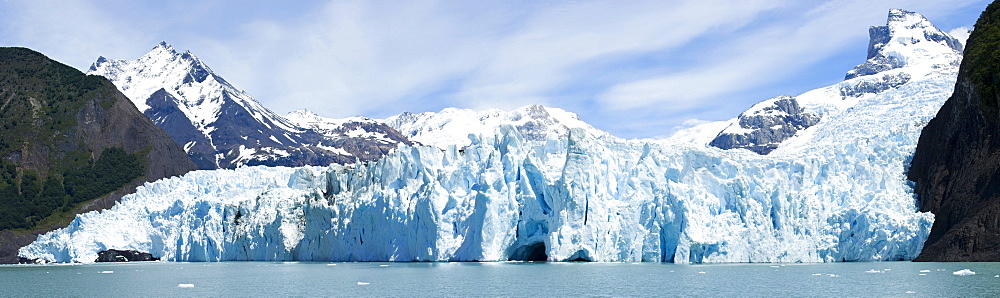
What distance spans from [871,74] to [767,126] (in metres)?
20.6

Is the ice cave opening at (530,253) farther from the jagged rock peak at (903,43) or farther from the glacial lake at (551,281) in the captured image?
the jagged rock peak at (903,43)

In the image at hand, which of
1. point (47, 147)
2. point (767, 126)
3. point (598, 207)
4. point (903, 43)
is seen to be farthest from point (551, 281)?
point (903, 43)

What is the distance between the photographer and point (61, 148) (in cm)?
9675

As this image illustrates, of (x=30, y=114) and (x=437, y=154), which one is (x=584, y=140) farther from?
(x=30, y=114)

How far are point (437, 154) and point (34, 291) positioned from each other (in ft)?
82.8

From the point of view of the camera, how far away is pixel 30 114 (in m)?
98.4

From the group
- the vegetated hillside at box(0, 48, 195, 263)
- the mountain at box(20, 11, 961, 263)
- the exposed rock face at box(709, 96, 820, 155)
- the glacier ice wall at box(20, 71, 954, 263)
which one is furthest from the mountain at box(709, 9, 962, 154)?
the glacier ice wall at box(20, 71, 954, 263)

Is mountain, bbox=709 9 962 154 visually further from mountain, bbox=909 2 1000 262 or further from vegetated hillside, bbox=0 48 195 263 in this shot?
mountain, bbox=909 2 1000 262

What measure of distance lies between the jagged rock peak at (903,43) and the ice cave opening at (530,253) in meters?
130

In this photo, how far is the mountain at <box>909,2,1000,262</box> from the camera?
135ft

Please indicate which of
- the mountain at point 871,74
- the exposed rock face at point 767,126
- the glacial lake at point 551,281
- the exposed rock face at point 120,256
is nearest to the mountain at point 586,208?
the glacial lake at point 551,281

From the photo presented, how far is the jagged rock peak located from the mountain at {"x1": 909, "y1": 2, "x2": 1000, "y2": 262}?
12233 cm

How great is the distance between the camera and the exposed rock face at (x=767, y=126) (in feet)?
522

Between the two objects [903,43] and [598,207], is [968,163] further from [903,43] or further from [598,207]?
[903,43]
